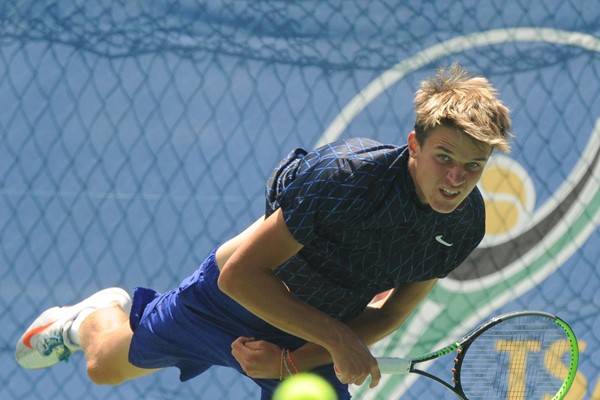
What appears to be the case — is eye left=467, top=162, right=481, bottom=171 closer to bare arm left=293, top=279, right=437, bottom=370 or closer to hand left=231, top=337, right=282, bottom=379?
bare arm left=293, top=279, right=437, bottom=370

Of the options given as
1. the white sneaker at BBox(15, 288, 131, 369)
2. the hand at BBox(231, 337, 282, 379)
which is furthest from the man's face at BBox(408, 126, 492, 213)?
the white sneaker at BBox(15, 288, 131, 369)

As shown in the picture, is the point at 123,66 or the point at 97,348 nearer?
the point at 97,348

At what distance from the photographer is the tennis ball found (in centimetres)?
245

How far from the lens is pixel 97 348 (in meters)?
3.39

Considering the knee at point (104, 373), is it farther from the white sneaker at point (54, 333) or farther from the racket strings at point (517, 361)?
the racket strings at point (517, 361)

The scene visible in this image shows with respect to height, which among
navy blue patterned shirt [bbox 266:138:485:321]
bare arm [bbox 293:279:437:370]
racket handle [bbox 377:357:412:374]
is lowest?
racket handle [bbox 377:357:412:374]

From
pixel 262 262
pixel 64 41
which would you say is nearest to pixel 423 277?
pixel 262 262

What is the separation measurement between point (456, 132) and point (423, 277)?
0.47 metres

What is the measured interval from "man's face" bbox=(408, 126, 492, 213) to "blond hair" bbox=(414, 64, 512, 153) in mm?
22

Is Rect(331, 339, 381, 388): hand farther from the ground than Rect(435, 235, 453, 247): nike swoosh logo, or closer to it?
closer to it

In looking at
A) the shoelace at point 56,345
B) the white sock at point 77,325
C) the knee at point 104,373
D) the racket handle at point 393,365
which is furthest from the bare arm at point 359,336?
the shoelace at point 56,345

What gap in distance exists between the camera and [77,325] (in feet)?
11.8

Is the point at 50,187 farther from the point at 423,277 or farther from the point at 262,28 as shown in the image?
the point at 423,277

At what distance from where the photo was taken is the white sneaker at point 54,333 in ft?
12.0
